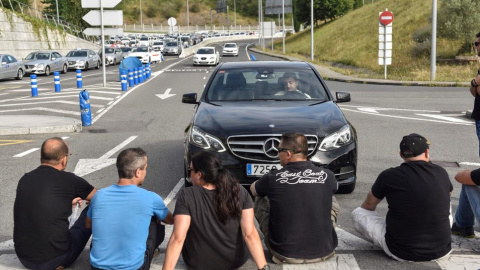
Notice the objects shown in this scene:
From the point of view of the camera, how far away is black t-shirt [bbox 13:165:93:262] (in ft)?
16.2

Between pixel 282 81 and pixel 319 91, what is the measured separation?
53 centimetres

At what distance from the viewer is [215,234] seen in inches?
190

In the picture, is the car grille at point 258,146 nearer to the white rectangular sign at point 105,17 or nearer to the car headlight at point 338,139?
the car headlight at point 338,139

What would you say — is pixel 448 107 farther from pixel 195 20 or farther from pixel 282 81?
pixel 195 20

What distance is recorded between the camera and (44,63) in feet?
128

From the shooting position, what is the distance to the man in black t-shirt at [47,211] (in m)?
4.94

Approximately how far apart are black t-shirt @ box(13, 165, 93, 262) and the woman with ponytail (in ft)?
3.03

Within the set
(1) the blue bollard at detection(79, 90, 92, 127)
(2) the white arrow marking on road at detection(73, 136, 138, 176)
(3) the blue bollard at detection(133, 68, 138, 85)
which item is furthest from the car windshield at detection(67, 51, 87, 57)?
(2) the white arrow marking on road at detection(73, 136, 138, 176)

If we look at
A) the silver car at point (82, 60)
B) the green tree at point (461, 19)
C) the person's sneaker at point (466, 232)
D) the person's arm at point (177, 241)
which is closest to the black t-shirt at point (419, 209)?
the person's sneaker at point (466, 232)

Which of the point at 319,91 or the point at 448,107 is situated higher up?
the point at 319,91

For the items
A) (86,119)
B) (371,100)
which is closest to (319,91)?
(86,119)

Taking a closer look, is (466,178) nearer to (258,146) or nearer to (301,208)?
(301,208)

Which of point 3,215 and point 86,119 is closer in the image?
point 3,215

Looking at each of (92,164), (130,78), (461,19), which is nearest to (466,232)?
(92,164)
